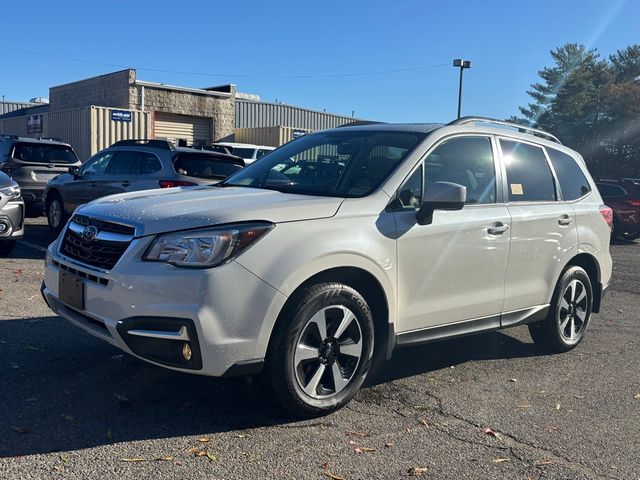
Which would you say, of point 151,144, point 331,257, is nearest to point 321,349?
point 331,257

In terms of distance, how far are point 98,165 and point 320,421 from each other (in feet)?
26.6

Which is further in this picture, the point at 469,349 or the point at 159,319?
the point at 469,349

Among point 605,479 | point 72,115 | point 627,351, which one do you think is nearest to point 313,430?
point 605,479

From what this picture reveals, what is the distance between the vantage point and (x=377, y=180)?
167 inches

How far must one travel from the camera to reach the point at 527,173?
5246 mm

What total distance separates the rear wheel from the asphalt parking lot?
6.24m

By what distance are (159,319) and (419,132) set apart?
232cm

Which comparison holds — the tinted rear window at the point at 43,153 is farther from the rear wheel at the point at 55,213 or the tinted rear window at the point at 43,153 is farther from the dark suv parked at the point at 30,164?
the rear wheel at the point at 55,213

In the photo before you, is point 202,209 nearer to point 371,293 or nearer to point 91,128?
point 371,293

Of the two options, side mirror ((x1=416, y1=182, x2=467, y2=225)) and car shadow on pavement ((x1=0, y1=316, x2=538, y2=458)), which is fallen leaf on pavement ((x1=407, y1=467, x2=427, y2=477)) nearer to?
car shadow on pavement ((x1=0, y1=316, x2=538, y2=458))

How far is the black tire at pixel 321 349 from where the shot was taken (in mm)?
3562

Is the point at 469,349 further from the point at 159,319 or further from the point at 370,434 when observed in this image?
the point at 159,319

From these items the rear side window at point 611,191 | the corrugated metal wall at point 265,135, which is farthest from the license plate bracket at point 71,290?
the corrugated metal wall at point 265,135

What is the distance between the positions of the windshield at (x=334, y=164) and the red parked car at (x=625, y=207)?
40.0ft
